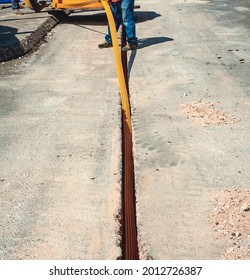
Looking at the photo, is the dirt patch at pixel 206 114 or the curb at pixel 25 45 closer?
the dirt patch at pixel 206 114

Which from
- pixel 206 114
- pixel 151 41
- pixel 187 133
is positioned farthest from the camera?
pixel 151 41

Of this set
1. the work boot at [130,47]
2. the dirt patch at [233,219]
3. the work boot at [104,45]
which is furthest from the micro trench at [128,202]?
the work boot at [104,45]

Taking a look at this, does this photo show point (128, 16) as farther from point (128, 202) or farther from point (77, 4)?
point (128, 202)

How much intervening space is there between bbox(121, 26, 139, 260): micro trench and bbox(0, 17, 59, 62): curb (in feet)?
10.1

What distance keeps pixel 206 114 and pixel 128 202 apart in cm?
155

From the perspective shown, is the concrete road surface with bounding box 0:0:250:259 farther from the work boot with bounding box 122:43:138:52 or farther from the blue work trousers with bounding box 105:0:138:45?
the blue work trousers with bounding box 105:0:138:45

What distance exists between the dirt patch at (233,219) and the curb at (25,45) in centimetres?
456

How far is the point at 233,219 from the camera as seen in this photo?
8.25 ft

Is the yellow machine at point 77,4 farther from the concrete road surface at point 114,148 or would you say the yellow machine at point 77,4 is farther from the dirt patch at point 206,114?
the dirt patch at point 206,114

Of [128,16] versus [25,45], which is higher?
[128,16]

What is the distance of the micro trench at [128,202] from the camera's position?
246 centimetres

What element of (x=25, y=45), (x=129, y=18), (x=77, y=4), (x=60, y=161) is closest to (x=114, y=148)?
(x=60, y=161)

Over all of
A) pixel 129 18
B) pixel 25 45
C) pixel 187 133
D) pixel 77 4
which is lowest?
pixel 187 133

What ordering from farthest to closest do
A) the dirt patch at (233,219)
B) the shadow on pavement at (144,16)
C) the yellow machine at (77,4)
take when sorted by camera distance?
the shadow on pavement at (144,16)
the yellow machine at (77,4)
the dirt patch at (233,219)
